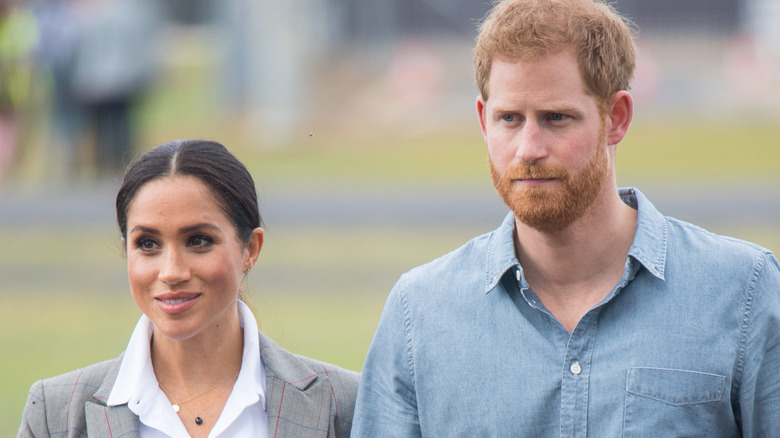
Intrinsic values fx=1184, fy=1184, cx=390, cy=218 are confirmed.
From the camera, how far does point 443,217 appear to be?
13195 mm

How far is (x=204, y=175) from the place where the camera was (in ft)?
10.9

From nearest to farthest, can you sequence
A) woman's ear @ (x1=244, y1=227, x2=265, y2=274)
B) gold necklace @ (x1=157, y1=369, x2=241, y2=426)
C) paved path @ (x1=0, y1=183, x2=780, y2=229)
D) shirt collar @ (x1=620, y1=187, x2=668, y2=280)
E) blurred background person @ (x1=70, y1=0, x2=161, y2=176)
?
1. shirt collar @ (x1=620, y1=187, x2=668, y2=280)
2. gold necklace @ (x1=157, y1=369, x2=241, y2=426)
3. woman's ear @ (x1=244, y1=227, x2=265, y2=274)
4. paved path @ (x1=0, y1=183, x2=780, y2=229)
5. blurred background person @ (x1=70, y1=0, x2=161, y2=176)

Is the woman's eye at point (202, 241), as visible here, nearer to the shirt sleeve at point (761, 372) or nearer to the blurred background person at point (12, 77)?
the shirt sleeve at point (761, 372)

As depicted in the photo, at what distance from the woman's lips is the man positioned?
0.56 m

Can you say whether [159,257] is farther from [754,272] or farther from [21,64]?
[21,64]

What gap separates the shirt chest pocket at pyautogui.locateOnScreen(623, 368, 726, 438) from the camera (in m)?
2.92

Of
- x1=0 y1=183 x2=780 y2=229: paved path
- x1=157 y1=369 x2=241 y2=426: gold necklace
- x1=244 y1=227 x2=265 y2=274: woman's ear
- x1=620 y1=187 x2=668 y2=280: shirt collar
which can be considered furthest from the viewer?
x1=0 y1=183 x2=780 y2=229: paved path

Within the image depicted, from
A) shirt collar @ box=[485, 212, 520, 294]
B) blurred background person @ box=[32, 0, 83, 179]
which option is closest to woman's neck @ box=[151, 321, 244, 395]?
shirt collar @ box=[485, 212, 520, 294]

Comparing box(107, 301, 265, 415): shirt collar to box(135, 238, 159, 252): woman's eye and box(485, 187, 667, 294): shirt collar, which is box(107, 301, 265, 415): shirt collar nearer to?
box(135, 238, 159, 252): woman's eye

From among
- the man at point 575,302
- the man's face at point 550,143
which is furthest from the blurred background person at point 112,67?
the man's face at point 550,143

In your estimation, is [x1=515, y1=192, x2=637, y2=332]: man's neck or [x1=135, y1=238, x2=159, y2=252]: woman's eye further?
[x1=135, y1=238, x2=159, y2=252]: woman's eye

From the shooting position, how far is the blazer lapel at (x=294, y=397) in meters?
3.29

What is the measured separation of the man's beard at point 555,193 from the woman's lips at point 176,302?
0.90m

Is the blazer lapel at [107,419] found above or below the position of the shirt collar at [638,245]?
below
